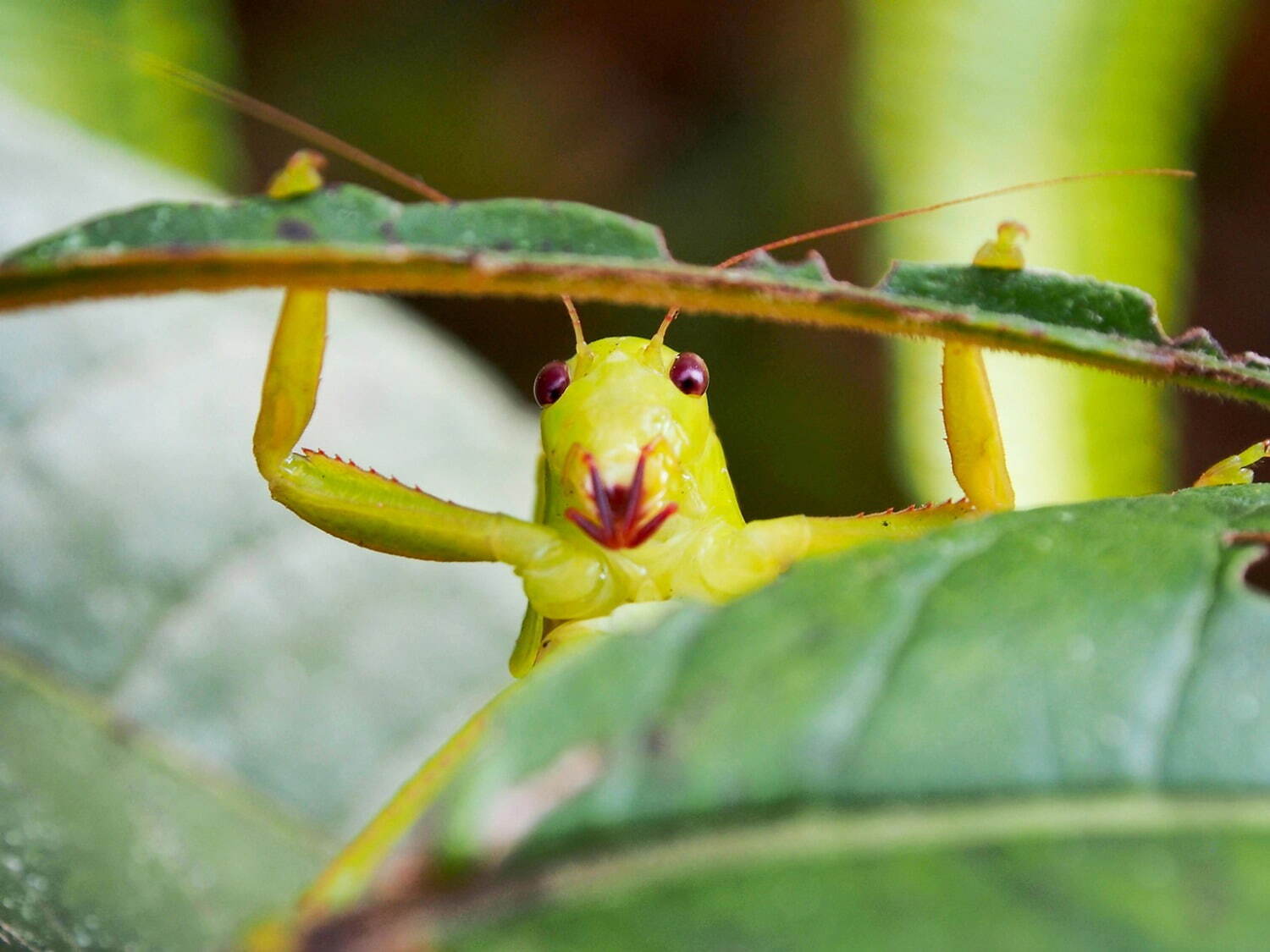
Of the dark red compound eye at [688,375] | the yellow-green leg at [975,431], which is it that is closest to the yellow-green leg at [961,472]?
the yellow-green leg at [975,431]

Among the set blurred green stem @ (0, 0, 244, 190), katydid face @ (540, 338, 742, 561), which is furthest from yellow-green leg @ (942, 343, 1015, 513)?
blurred green stem @ (0, 0, 244, 190)

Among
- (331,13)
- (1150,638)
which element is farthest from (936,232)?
(331,13)

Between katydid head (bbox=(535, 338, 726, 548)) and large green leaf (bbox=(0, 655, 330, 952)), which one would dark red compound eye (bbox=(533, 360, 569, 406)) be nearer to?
katydid head (bbox=(535, 338, 726, 548))

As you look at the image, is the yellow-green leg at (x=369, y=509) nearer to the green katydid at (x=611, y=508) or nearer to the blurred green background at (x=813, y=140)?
the green katydid at (x=611, y=508)

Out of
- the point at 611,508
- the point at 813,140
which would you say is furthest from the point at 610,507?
the point at 813,140

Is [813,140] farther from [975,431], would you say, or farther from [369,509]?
[369,509]
